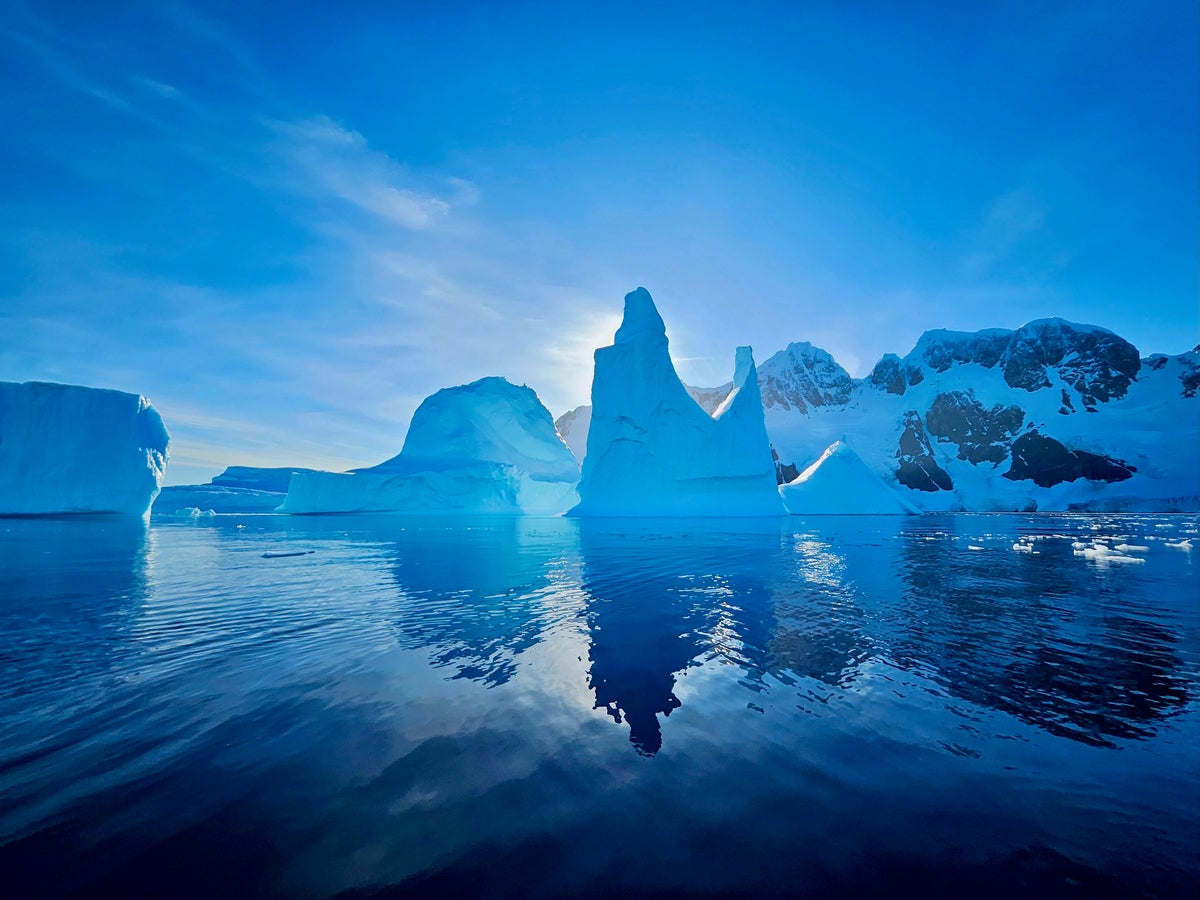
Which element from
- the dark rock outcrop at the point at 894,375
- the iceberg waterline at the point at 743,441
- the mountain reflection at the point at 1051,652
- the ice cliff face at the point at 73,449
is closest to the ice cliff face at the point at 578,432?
the iceberg waterline at the point at 743,441

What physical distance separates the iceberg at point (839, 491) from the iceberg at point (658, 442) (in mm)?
6864

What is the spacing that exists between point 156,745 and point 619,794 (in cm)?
399

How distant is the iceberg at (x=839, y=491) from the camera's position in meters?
50.5

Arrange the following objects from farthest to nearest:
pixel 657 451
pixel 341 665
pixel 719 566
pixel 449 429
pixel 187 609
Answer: pixel 449 429 < pixel 657 451 < pixel 719 566 < pixel 187 609 < pixel 341 665

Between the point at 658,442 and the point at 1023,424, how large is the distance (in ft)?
307

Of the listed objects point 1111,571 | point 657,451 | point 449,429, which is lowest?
point 1111,571

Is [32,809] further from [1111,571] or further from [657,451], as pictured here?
[657,451]

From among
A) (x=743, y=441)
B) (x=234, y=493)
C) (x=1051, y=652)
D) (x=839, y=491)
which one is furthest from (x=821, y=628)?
(x=234, y=493)

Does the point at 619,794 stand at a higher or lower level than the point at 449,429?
lower

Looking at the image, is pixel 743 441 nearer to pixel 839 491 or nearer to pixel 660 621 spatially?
pixel 839 491

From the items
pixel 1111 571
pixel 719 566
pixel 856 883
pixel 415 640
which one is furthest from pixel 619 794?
pixel 1111 571

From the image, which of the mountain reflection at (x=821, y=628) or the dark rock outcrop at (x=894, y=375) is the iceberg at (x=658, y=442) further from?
the dark rock outcrop at (x=894, y=375)

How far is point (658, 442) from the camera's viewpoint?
1699 inches

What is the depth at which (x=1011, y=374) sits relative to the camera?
10700 cm
